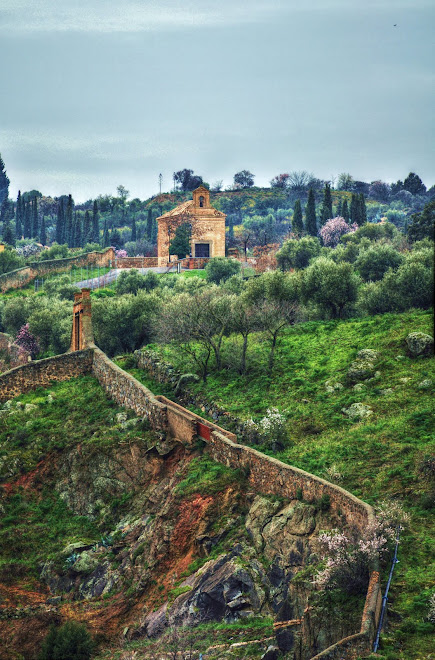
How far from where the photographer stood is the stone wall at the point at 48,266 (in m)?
93.7

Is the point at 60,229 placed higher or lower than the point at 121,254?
higher

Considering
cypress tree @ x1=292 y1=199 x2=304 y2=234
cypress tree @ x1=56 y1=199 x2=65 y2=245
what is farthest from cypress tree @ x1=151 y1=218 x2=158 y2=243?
cypress tree @ x1=292 y1=199 x2=304 y2=234

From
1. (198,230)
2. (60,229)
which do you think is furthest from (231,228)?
(198,230)

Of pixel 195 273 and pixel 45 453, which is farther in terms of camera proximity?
pixel 195 273

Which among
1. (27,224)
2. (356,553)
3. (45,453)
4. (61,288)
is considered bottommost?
(45,453)

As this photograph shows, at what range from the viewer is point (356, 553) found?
22.6m

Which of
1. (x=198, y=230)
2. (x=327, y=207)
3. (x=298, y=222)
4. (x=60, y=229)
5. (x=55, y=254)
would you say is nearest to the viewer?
(x=198, y=230)

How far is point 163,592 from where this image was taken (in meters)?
29.2

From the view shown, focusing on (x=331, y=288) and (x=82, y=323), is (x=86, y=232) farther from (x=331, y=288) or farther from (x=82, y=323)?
(x=82, y=323)

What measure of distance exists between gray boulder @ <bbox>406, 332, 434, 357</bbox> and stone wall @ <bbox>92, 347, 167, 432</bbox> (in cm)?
1135

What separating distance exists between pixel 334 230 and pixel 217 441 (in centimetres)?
7592

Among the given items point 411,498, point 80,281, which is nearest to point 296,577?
point 411,498

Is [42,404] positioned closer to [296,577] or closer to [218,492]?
[218,492]

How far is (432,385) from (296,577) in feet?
45.8
